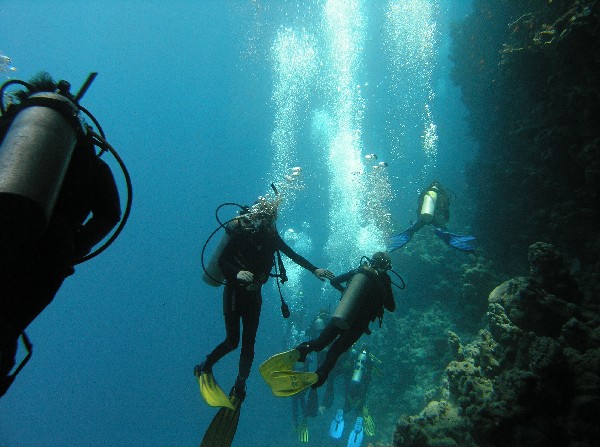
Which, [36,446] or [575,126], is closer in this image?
[575,126]

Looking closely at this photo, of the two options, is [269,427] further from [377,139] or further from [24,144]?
[24,144]

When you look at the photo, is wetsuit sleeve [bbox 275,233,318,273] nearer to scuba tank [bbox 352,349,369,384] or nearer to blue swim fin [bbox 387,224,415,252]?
blue swim fin [bbox 387,224,415,252]

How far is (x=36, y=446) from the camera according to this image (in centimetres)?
7850

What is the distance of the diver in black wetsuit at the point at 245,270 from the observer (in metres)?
5.32

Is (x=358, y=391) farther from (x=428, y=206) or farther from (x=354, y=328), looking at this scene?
(x=354, y=328)

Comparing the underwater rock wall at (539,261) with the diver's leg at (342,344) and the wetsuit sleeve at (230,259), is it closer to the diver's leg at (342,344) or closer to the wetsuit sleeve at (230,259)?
the diver's leg at (342,344)

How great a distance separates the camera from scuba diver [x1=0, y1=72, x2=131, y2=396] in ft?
4.63

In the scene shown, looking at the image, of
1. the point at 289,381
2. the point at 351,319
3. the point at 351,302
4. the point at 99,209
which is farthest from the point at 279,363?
the point at 99,209

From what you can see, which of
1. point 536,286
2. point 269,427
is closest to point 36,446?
point 269,427

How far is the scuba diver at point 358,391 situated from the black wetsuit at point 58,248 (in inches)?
449

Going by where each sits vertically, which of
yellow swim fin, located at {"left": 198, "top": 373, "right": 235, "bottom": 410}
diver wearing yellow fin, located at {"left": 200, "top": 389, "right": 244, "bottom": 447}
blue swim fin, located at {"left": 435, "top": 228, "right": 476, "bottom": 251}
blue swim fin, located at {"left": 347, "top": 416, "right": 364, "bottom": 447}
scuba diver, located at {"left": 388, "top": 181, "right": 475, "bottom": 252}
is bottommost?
diver wearing yellow fin, located at {"left": 200, "top": 389, "right": 244, "bottom": 447}

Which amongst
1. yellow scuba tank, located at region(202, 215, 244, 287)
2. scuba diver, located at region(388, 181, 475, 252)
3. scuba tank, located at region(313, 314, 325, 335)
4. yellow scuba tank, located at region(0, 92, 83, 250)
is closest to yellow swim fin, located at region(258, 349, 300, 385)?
yellow scuba tank, located at region(202, 215, 244, 287)

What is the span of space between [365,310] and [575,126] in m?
7.17

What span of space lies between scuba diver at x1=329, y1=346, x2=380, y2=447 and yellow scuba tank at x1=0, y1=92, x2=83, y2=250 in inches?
474
